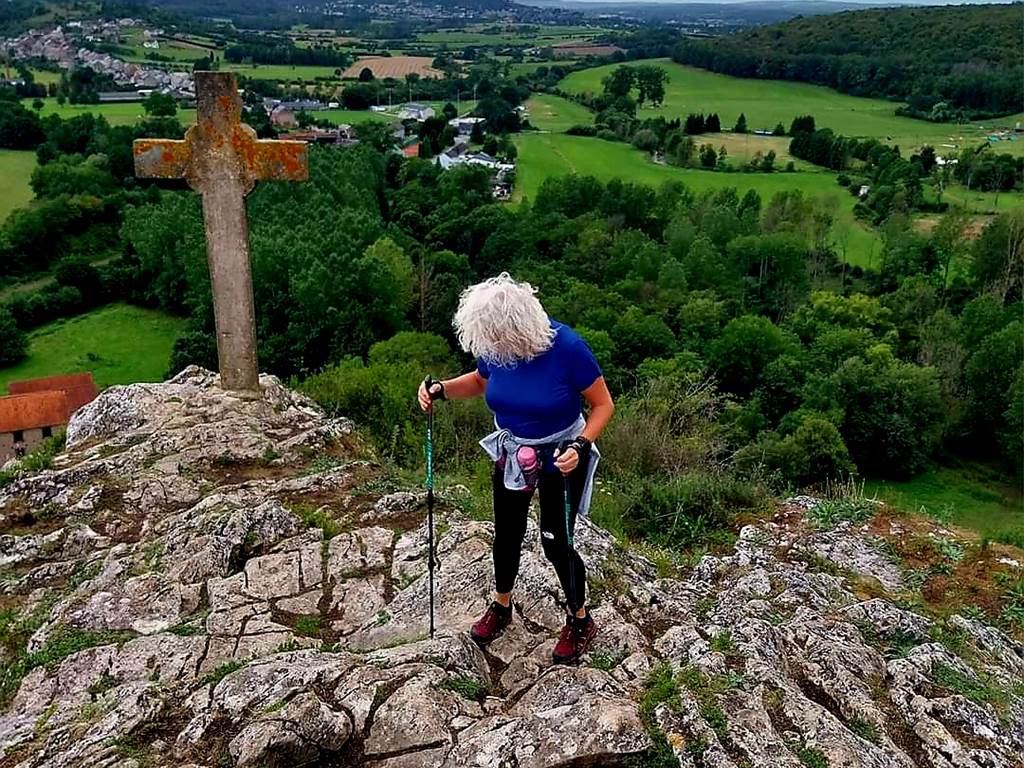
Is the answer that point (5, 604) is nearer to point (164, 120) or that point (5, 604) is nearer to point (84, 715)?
point (84, 715)

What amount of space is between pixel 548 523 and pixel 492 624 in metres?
0.89

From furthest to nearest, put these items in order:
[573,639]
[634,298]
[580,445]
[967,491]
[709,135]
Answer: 1. [709,135]
2. [634,298]
3. [967,491]
4. [573,639]
5. [580,445]

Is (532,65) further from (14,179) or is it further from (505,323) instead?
(505,323)

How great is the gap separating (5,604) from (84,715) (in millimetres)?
2156

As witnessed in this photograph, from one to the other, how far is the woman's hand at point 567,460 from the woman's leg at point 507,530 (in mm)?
516

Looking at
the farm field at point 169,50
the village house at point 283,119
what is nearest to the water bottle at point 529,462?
the village house at point 283,119

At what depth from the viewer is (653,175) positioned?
6538 centimetres

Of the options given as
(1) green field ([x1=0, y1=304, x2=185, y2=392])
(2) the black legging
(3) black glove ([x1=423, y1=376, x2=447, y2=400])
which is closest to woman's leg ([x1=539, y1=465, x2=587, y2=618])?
(2) the black legging

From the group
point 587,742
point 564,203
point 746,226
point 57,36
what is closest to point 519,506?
point 587,742

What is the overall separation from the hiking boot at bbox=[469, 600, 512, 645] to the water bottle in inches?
44.4

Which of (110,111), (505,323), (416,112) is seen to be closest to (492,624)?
(505,323)

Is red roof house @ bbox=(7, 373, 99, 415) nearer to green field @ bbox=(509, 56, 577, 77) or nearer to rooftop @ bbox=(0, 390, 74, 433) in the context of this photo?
rooftop @ bbox=(0, 390, 74, 433)

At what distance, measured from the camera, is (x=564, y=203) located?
5453 cm

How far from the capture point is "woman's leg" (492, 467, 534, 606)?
17.2ft
